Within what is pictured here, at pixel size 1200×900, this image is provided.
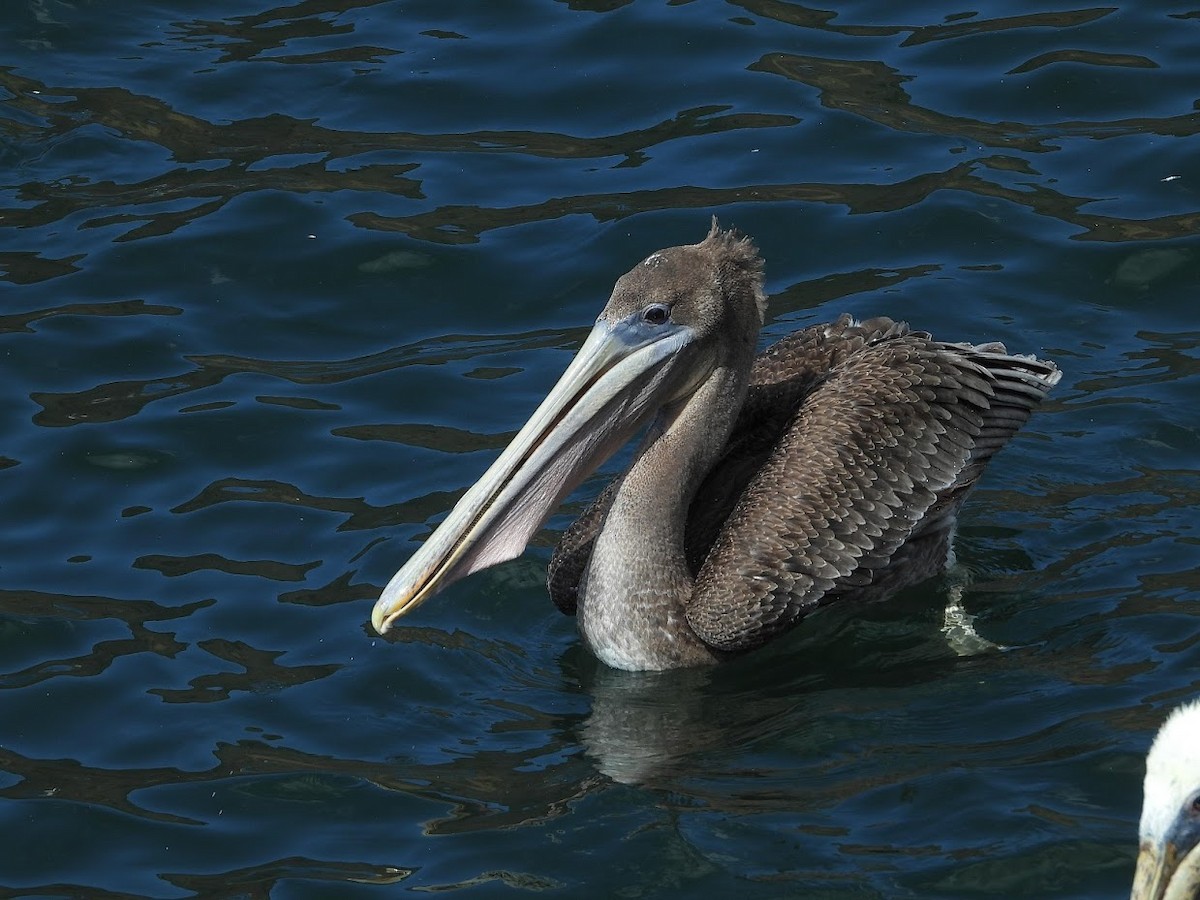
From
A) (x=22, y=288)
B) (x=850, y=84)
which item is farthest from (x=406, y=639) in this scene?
(x=850, y=84)

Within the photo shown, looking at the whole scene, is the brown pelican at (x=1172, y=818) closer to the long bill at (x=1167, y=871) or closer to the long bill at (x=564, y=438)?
the long bill at (x=1167, y=871)

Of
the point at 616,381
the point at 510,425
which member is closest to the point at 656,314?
the point at 616,381

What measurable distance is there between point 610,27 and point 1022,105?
2.52m

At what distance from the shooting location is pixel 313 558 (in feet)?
28.8

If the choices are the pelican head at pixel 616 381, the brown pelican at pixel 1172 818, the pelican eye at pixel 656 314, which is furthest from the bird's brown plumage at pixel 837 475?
the brown pelican at pixel 1172 818

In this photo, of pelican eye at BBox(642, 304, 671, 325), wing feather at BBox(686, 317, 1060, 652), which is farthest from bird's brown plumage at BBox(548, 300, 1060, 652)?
pelican eye at BBox(642, 304, 671, 325)

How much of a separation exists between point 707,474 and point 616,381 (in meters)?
0.79

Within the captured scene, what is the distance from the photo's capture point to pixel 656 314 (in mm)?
7973

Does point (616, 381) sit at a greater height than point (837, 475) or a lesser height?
greater

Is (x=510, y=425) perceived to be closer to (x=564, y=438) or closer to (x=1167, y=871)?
(x=564, y=438)

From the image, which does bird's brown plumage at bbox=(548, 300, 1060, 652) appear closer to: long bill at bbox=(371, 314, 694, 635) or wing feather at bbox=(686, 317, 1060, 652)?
wing feather at bbox=(686, 317, 1060, 652)

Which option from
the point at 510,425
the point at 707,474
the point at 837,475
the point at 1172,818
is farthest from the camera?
the point at 510,425

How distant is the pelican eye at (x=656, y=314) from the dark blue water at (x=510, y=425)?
1318mm

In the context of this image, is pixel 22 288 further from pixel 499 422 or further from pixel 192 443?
pixel 499 422
